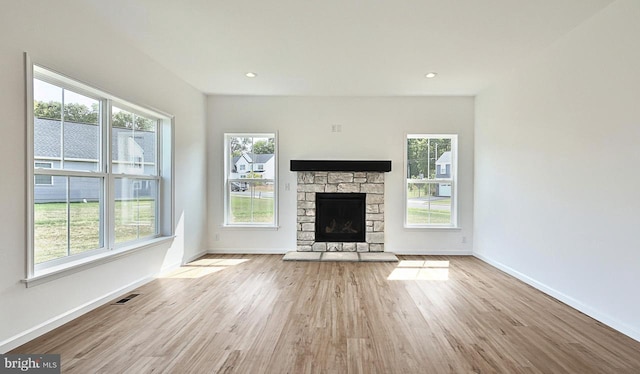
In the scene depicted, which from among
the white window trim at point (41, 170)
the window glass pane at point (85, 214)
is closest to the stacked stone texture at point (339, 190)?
the window glass pane at point (85, 214)

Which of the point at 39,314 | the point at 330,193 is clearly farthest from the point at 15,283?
the point at 330,193

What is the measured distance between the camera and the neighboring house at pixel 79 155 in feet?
8.06

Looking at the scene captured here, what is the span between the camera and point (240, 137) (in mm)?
5340

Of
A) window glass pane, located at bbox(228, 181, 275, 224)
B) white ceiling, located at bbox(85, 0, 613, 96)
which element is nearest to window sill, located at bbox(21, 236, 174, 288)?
window glass pane, located at bbox(228, 181, 275, 224)

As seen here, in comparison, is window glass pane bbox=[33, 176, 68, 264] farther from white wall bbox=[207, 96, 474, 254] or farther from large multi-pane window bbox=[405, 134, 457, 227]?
large multi-pane window bbox=[405, 134, 457, 227]

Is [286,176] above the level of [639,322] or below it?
above

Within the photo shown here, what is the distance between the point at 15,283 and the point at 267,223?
11.2 feet

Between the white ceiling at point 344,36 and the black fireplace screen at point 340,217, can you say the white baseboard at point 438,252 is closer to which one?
the black fireplace screen at point 340,217

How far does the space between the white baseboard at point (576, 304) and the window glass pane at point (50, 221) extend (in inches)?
187

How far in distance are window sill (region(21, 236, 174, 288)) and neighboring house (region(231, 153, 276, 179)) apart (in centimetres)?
201

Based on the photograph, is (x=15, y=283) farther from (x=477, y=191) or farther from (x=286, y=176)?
(x=477, y=191)

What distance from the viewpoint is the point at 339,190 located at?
5250 millimetres

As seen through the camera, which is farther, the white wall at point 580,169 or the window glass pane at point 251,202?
the window glass pane at point 251,202

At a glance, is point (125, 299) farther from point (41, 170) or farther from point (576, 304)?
point (576, 304)
